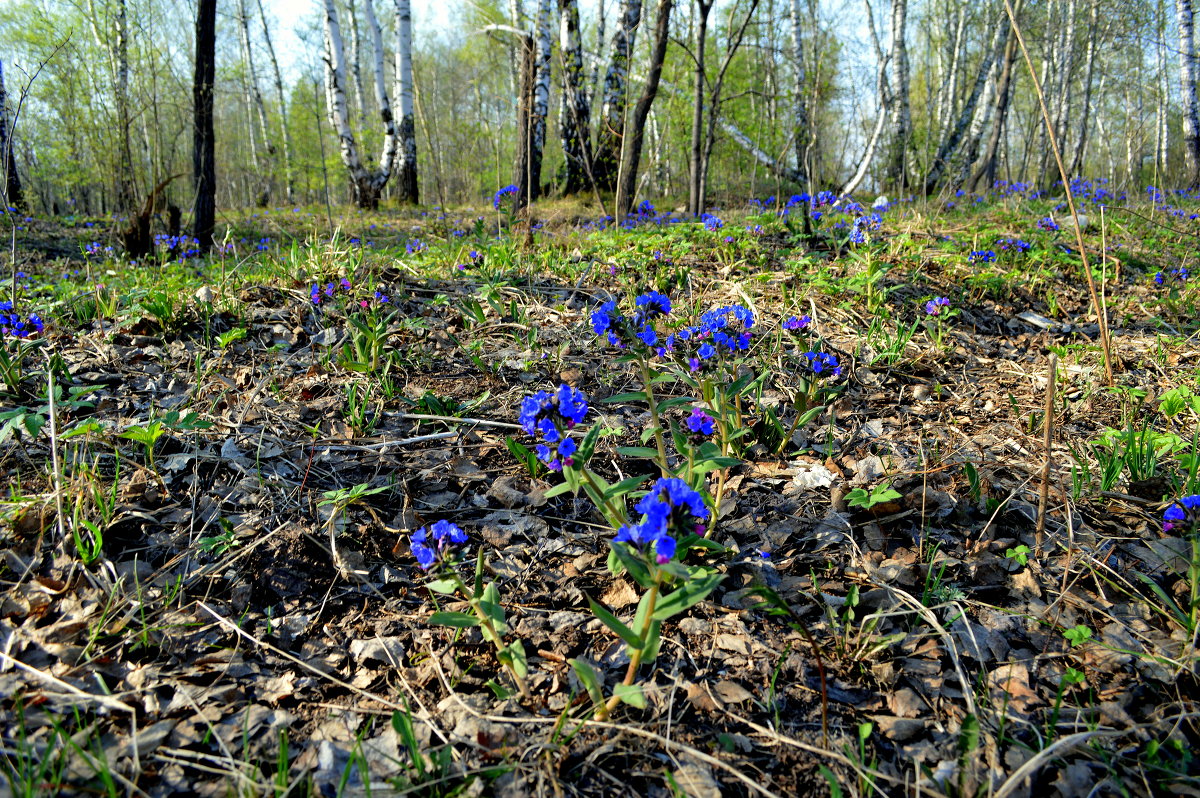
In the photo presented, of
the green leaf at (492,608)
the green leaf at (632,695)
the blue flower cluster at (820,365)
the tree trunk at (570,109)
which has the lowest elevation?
the green leaf at (632,695)

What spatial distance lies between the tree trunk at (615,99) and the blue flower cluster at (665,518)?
7.59 metres

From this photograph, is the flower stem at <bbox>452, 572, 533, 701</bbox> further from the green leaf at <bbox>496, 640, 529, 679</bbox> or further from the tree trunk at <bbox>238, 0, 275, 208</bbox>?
the tree trunk at <bbox>238, 0, 275, 208</bbox>

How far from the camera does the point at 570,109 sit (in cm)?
815

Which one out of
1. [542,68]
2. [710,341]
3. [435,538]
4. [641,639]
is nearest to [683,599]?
[641,639]

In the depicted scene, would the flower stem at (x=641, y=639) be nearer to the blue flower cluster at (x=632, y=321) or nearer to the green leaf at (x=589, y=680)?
the green leaf at (x=589, y=680)

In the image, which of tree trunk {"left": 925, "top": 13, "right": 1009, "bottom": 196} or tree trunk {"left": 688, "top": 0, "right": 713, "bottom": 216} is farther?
tree trunk {"left": 925, "top": 13, "right": 1009, "bottom": 196}

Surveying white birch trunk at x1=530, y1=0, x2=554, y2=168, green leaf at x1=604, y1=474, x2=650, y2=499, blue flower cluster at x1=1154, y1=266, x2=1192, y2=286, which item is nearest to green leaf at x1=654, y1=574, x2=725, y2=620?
green leaf at x1=604, y1=474, x2=650, y2=499

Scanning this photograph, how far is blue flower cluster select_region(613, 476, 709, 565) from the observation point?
115 cm

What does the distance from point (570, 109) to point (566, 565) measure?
7707mm

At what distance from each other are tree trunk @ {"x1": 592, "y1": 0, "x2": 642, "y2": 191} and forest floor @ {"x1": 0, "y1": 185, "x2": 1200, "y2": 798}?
5867 millimetres

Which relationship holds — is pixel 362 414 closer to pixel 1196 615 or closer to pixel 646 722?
pixel 646 722

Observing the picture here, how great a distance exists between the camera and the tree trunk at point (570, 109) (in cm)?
853

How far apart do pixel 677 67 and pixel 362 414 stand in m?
9.38

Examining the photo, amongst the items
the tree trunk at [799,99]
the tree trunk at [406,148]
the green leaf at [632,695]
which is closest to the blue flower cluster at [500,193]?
the green leaf at [632,695]
